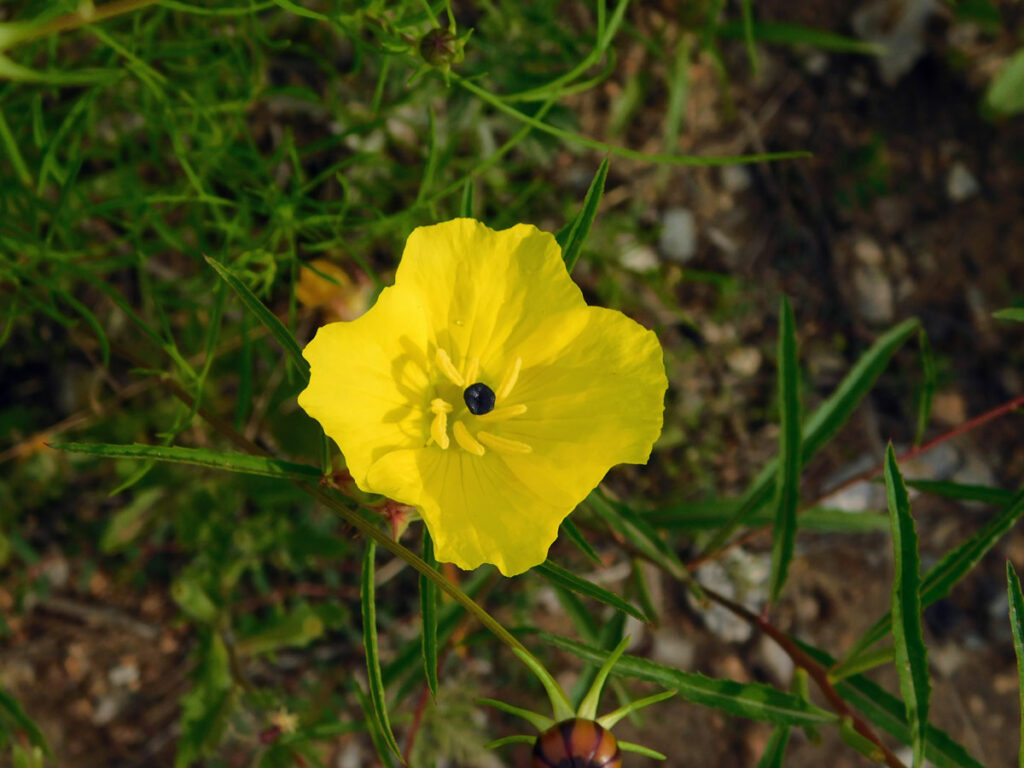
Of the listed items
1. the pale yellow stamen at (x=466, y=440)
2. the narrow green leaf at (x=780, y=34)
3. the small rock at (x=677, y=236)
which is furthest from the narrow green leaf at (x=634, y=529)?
the narrow green leaf at (x=780, y=34)

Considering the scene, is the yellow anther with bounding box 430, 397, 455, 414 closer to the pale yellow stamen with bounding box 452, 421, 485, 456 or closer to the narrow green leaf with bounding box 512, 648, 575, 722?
the pale yellow stamen with bounding box 452, 421, 485, 456

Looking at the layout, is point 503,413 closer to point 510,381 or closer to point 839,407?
point 510,381

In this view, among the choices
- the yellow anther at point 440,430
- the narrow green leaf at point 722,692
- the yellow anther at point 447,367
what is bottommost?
the narrow green leaf at point 722,692

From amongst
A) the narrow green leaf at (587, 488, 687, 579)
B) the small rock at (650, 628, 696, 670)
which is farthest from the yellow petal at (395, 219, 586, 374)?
the small rock at (650, 628, 696, 670)

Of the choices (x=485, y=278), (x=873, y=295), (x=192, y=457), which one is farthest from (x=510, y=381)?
(x=873, y=295)

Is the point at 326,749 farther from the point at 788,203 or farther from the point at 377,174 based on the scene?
the point at 788,203

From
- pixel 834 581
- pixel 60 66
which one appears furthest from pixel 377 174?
pixel 834 581

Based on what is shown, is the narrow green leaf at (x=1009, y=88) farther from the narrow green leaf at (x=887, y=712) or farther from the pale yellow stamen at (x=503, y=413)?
the pale yellow stamen at (x=503, y=413)
